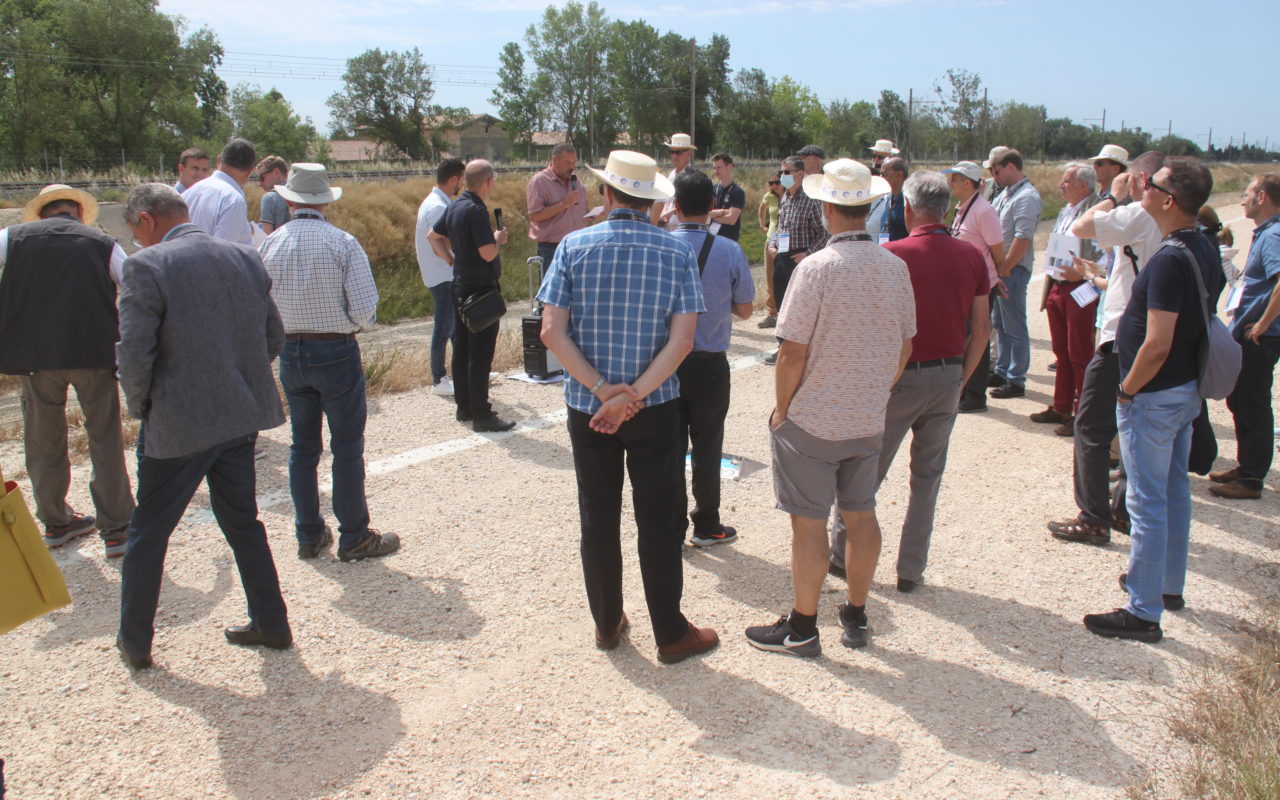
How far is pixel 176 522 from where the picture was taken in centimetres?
356

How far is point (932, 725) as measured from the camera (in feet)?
10.5

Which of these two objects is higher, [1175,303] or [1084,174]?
[1084,174]

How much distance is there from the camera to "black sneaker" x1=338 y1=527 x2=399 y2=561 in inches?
181

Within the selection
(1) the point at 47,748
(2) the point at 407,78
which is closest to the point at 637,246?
(1) the point at 47,748

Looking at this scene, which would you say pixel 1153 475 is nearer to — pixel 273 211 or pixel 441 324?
pixel 441 324

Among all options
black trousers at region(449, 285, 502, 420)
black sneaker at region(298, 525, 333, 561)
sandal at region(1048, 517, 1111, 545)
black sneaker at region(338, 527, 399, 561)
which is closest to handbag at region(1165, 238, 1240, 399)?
sandal at region(1048, 517, 1111, 545)

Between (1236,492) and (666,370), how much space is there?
4.27m

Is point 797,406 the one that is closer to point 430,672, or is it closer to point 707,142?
point 430,672

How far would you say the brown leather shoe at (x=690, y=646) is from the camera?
361cm

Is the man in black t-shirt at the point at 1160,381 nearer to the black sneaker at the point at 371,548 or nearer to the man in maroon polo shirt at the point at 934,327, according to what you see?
the man in maroon polo shirt at the point at 934,327

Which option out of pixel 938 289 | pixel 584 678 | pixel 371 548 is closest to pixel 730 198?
pixel 938 289

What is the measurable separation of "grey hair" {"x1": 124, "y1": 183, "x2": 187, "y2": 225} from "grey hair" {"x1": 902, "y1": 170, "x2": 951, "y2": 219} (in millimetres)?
3150

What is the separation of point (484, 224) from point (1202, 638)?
511 cm

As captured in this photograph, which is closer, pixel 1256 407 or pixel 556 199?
pixel 1256 407
